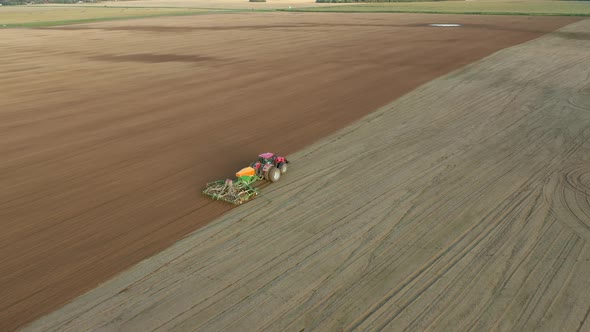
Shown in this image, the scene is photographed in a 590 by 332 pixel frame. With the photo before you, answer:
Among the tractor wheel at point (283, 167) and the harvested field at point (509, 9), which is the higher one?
the tractor wheel at point (283, 167)

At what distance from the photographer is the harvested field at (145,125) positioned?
8422 mm

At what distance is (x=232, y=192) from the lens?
10.2m

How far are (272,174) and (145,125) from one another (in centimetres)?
736

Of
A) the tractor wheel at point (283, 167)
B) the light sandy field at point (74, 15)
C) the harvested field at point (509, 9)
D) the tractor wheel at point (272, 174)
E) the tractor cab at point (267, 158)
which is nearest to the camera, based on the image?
the tractor wheel at point (272, 174)

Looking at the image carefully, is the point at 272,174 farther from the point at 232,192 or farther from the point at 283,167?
the point at 232,192

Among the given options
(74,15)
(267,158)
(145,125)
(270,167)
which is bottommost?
(145,125)

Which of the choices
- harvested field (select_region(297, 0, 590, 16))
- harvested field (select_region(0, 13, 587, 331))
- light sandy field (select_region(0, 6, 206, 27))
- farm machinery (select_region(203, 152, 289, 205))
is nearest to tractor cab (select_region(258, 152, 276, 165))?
farm machinery (select_region(203, 152, 289, 205))

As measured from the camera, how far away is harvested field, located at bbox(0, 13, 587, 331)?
8.42 m

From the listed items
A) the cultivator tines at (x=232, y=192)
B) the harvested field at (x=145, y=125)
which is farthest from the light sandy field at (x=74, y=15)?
the cultivator tines at (x=232, y=192)

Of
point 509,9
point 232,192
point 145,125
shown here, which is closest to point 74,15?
point 509,9

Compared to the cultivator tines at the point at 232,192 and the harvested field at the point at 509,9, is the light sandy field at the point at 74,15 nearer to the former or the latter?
the harvested field at the point at 509,9

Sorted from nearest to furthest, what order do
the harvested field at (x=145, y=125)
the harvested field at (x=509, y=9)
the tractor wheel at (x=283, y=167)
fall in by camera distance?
the harvested field at (x=145, y=125), the tractor wheel at (x=283, y=167), the harvested field at (x=509, y=9)

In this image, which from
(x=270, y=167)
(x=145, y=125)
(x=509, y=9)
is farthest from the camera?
(x=509, y=9)

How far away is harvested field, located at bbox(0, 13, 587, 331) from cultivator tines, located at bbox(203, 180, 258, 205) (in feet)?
0.91
